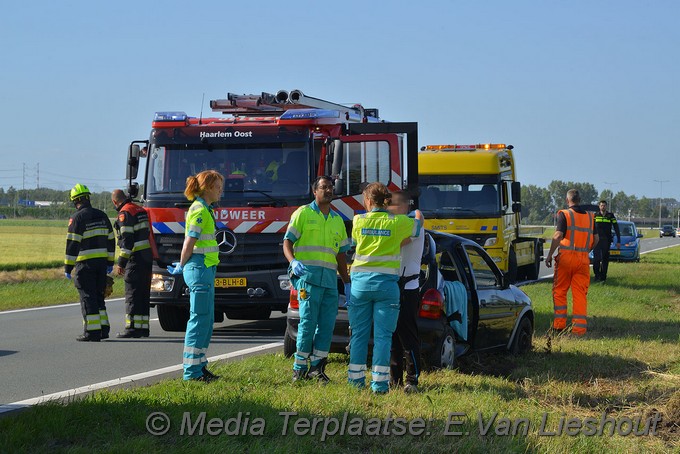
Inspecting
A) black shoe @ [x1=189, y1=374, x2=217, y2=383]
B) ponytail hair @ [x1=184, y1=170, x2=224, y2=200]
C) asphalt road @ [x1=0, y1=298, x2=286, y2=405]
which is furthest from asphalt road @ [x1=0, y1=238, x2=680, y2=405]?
ponytail hair @ [x1=184, y1=170, x2=224, y2=200]

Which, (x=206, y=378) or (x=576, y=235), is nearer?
(x=206, y=378)

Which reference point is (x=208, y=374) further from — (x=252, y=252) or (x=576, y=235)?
(x=576, y=235)

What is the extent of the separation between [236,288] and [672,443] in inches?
295

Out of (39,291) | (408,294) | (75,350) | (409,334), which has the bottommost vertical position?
(39,291)

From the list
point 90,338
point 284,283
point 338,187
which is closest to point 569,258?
point 338,187

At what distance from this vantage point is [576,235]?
1405 cm

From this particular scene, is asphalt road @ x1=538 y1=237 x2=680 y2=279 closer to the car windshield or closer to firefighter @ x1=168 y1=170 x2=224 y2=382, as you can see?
the car windshield

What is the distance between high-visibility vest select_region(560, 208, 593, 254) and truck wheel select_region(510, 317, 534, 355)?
252 cm

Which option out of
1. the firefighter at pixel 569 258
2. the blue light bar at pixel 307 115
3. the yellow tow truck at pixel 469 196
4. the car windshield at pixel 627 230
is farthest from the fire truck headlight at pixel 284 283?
the car windshield at pixel 627 230

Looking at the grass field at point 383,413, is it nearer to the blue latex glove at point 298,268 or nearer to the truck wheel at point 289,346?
the truck wheel at point 289,346

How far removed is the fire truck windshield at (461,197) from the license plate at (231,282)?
29.2ft

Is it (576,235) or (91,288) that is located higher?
(576,235)

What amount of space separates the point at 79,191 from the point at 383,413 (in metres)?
6.99

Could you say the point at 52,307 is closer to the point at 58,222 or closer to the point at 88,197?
the point at 88,197
